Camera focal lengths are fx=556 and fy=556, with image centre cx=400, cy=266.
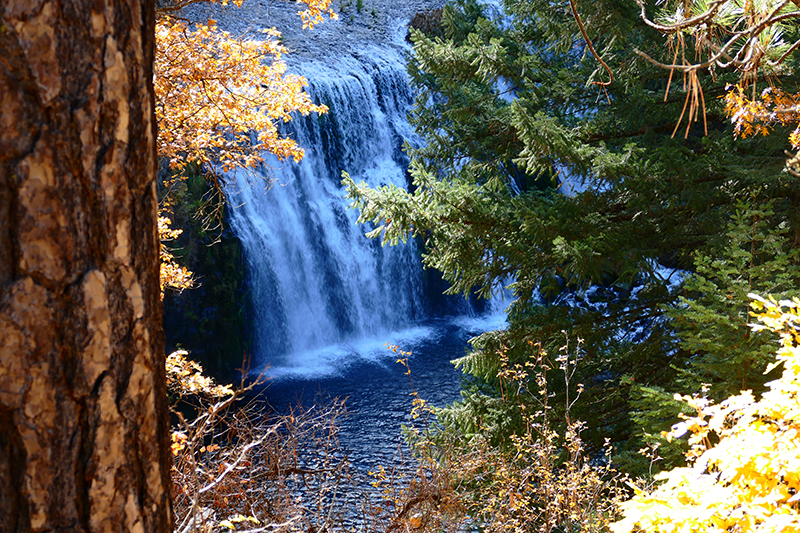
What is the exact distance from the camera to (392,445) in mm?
8141

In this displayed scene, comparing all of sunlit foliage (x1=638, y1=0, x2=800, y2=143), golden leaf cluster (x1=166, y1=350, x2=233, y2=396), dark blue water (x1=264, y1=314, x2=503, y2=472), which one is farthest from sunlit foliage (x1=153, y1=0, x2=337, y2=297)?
dark blue water (x1=264, y1=314, x2=503, y2=472)

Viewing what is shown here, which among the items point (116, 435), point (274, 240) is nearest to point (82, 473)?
point (116, 435)

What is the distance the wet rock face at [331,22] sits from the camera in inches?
562

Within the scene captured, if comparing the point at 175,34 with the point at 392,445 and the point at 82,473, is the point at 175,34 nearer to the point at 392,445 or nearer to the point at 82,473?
the point at 82,473

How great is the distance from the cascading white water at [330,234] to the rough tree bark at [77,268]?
10859mm

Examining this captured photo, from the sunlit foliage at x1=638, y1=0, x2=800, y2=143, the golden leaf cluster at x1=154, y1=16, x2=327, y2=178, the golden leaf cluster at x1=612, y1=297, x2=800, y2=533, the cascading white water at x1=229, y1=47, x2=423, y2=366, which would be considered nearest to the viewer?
the golden leaf cluster at x1=612, y1=297, x2=800, y2=533

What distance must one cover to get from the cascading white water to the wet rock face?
54.4 inches

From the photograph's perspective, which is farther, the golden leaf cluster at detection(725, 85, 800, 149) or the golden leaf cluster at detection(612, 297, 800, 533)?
the golden leaf cluster at detection(725, 85, 800, 149)

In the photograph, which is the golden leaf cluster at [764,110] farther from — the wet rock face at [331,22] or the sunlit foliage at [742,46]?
the wet rock face at [331,22]

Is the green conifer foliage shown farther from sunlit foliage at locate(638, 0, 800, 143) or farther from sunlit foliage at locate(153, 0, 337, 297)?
sunlit foliage at locate(153, 0, 337, 297)

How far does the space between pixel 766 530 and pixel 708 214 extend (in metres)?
4.66

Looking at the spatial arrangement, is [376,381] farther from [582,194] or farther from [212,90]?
[212,90]

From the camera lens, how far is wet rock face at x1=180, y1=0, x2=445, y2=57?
1427 centimetres

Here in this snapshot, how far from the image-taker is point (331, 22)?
17078 mm
